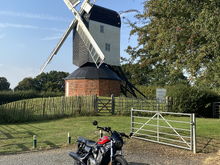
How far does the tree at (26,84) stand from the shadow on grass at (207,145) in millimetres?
64613

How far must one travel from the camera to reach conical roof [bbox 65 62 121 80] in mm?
26722

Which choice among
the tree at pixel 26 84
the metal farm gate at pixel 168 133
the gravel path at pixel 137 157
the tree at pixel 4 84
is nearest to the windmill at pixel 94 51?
the metal farm gate at pixel 168 133

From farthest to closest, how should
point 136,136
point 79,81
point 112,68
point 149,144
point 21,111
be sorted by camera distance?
1. point 112,68
2. point 79,81
3. point 21,111
4. point 136,136
5. point 149,144

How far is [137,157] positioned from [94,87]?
19.8 m

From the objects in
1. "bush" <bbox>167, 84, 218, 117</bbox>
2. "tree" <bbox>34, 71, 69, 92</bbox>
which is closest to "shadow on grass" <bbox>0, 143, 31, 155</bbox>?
"bush" <bbox>167, 84, 218, 117</bbox>

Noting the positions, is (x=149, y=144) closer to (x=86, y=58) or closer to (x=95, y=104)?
(x=95, y=104)

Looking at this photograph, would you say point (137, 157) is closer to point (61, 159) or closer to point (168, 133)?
point (61, 159)

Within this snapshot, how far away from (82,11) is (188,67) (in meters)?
22.6

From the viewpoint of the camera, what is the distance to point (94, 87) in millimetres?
26578

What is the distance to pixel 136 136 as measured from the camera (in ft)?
31.8

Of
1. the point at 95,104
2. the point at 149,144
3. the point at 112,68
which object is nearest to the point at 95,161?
the point at 149,144

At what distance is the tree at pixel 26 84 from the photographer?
6829cm

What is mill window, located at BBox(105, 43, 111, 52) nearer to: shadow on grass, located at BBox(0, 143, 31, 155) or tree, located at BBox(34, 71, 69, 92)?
shadow on grass, located at BBox(0, 143, 31, 155)

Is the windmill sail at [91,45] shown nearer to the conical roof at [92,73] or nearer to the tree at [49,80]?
the conical roof at [92,73]
